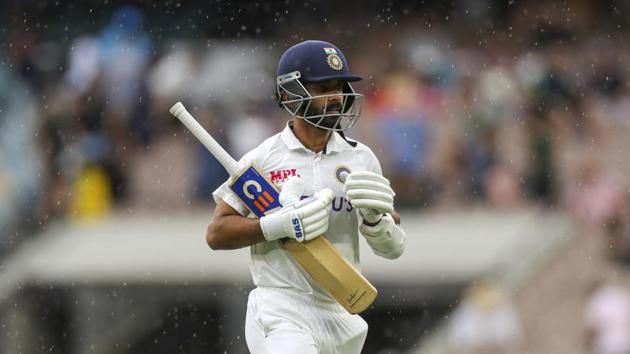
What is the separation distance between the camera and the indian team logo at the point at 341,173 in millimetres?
7348

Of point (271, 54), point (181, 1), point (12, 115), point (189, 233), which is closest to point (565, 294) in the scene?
point (189, 233)

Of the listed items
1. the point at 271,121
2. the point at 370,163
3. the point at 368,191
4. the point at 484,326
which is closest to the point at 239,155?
the point at 271,121

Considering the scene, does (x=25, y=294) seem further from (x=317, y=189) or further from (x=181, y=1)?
(x=317, y=189)

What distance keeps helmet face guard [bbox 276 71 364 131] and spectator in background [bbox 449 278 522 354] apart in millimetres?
7796

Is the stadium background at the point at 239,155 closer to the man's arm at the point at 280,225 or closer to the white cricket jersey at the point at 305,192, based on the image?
the white cricket jersey at the point at 305,192

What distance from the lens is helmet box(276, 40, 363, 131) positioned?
7.27 metres

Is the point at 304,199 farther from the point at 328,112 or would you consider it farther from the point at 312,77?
the point at 312,77

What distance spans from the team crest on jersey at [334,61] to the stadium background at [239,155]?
25.8 feet

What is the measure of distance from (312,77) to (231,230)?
81cm

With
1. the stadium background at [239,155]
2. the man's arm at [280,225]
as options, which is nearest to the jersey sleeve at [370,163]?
the man's arm at [280,225]

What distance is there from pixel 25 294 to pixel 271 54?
4.50m

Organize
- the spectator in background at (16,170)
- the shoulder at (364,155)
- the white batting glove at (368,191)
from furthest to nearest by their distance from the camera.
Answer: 1. the spectator in background at (16,170)
2. the shoulder at (364,155)
3. the white batting glove at (368,191)

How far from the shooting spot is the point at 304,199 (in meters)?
7.12

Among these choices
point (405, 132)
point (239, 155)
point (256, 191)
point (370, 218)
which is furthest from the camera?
point (405, 132)
